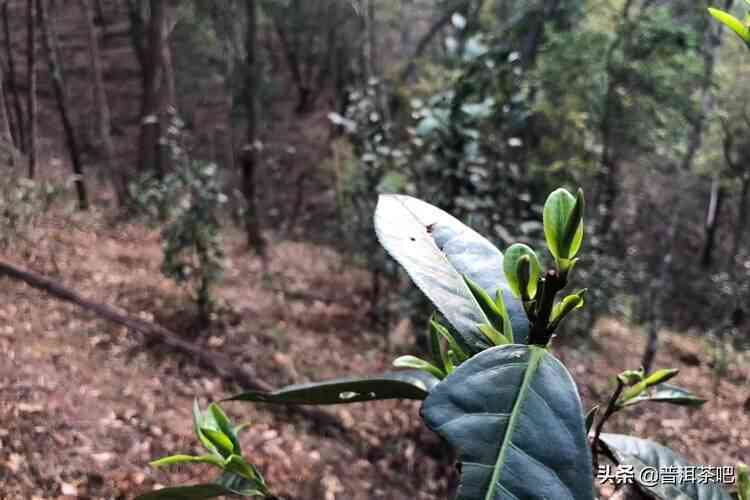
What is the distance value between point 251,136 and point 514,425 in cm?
640

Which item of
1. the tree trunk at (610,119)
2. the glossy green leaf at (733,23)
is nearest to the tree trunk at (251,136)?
the tree trunk at (610,119)

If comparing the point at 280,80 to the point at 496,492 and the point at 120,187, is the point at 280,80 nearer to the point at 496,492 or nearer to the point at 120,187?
the point at 120,187

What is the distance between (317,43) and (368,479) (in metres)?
13.9

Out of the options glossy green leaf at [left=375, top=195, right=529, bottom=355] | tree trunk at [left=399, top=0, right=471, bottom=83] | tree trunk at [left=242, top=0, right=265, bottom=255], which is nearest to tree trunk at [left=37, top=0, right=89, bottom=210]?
tree trunk at [left=242, top=0, right=265, bottom=255]

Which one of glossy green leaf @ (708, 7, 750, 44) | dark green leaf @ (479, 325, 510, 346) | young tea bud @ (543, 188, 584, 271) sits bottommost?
dark green leaf @ (479, 325, 510, 346)

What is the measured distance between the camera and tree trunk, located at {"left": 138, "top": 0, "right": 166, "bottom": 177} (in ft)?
24.3

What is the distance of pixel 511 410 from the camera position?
1.84ft

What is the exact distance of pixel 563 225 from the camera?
62 centimetres

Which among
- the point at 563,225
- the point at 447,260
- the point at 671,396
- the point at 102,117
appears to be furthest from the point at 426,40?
the point at 563,225

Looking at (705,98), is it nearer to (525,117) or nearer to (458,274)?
(525,117)

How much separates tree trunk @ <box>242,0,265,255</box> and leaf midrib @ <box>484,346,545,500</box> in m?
6.09

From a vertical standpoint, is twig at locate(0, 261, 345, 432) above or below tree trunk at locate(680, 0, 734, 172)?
below

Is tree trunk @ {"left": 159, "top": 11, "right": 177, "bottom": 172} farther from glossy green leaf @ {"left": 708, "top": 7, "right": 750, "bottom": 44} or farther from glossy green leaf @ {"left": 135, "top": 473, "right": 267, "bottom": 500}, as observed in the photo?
glossy green leaf @ {"left": 708, "top": 7, "right": 750, "bottom": 44}

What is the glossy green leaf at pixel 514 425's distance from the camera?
1.71 feet
